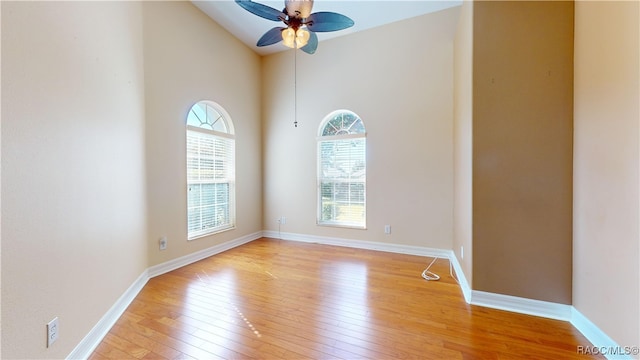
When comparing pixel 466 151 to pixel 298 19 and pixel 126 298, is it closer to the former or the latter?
pixel 298 19

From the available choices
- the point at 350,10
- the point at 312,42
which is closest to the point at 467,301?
the point at 312,42

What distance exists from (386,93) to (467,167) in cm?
184

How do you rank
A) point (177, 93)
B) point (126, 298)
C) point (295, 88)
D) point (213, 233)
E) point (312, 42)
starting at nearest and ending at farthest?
point (126, 298) → point (312, 42) → point (177, 93) → point (213, 233) → point (295, 88)

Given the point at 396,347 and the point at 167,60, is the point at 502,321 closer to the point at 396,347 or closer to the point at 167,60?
the point at 396,347

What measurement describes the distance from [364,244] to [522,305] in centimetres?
212

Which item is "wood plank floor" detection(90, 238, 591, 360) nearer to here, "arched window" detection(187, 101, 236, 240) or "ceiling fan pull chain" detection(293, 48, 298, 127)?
"arched window" detection(187, 101, 236, 240)

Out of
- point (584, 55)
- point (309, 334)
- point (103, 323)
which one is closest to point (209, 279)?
point (103, 323)

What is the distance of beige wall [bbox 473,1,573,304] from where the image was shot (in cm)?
201

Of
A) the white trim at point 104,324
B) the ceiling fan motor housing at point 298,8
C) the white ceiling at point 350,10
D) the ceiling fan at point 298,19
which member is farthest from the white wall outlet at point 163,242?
the white ceiling at point 350,10

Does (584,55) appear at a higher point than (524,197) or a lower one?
higher

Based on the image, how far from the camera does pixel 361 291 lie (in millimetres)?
2533

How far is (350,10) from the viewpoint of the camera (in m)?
3.45

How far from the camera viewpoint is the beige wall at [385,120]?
3.49m

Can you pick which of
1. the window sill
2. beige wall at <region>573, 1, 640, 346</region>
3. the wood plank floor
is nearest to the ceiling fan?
beige wall at <region>573, 1, 640, 346</region>
